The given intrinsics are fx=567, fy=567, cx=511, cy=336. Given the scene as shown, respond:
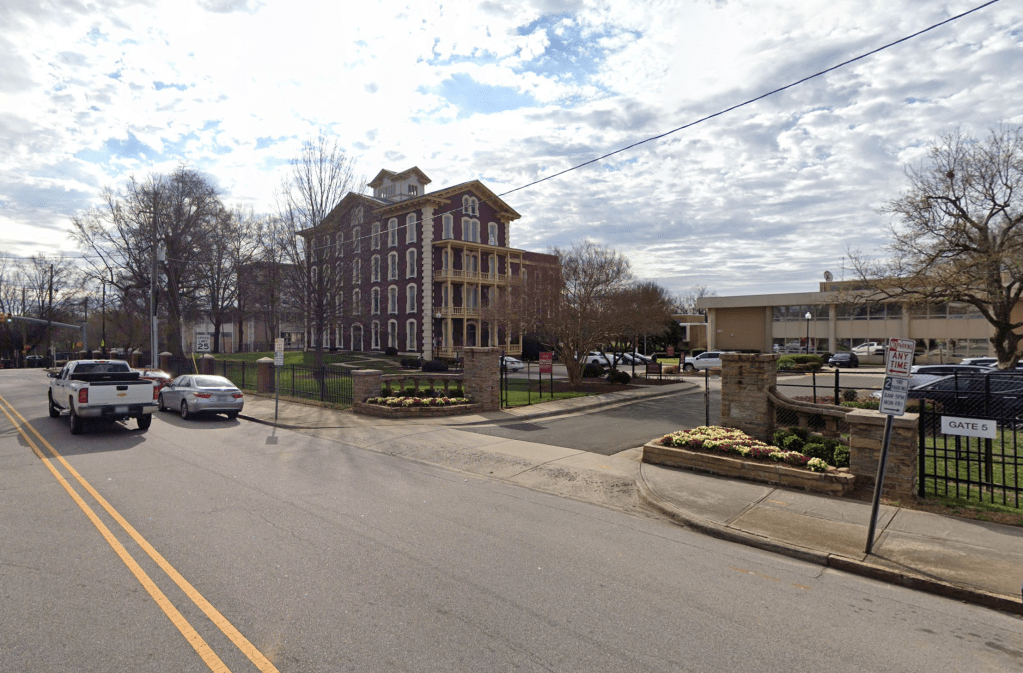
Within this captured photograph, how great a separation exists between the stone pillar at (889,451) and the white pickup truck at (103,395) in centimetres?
1588

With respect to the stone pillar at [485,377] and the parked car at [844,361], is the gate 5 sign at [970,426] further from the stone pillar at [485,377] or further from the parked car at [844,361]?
the parked car at [844,361]

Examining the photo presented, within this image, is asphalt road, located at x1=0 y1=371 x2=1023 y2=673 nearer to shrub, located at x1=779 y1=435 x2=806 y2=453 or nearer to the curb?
the curb

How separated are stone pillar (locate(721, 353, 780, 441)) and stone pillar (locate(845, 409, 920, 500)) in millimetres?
2355

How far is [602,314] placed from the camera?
2623cm

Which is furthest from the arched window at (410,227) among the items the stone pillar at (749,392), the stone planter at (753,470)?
the stone planter at (753,470)

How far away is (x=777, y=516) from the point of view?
755 cm

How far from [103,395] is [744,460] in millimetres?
14730

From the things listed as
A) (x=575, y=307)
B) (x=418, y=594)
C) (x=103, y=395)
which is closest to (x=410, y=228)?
(x=575, y=307)

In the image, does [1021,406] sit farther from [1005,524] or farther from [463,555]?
[463,555]

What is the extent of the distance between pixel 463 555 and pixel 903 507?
6158mm

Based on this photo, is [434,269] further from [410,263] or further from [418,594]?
Result: [418,594]

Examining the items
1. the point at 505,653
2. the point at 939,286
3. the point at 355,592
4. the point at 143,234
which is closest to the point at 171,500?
the point at 355,592

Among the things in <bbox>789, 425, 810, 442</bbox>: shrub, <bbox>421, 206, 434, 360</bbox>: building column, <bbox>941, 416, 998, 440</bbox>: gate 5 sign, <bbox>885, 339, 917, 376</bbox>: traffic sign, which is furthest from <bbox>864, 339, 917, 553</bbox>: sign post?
<bbox>421, 206, 434, 360</bbox>: building column

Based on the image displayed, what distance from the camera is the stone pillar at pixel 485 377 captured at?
60.2 feet
